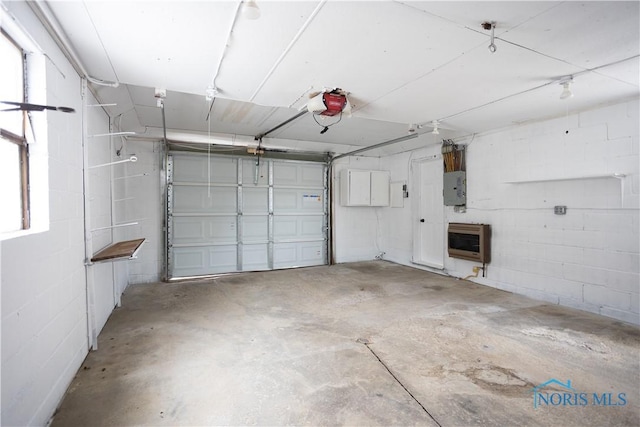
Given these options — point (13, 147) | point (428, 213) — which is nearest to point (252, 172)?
point (428, 213)

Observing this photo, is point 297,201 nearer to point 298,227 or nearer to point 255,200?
point 298,227

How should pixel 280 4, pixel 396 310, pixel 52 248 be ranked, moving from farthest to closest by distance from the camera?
pixel 396 310 → pixel 52 248 → pixel 280 4

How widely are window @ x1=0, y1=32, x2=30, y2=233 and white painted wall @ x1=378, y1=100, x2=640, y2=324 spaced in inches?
192

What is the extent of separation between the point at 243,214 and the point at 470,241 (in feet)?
12.9

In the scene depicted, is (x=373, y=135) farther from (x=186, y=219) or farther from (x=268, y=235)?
(x=186, y=219)

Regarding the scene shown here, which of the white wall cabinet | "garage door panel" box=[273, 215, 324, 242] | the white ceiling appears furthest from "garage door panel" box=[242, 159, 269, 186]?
the white ceiling

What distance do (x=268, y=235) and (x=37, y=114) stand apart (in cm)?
424

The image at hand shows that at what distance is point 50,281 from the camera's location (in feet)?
5.85

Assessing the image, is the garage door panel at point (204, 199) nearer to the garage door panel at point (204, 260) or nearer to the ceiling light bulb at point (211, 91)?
the garage door panel at point (204, 260)

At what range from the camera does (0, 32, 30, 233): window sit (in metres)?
1.54

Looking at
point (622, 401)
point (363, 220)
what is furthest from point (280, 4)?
point (363, 220)

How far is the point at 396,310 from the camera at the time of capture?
11.7ft

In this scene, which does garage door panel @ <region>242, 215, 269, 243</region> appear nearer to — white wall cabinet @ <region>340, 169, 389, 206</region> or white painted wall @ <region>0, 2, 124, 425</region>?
white wall cabinet @ <region>340, 169, 389, 206</region>

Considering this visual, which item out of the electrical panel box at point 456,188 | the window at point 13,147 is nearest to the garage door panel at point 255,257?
the electrical panel box at point 456,188
